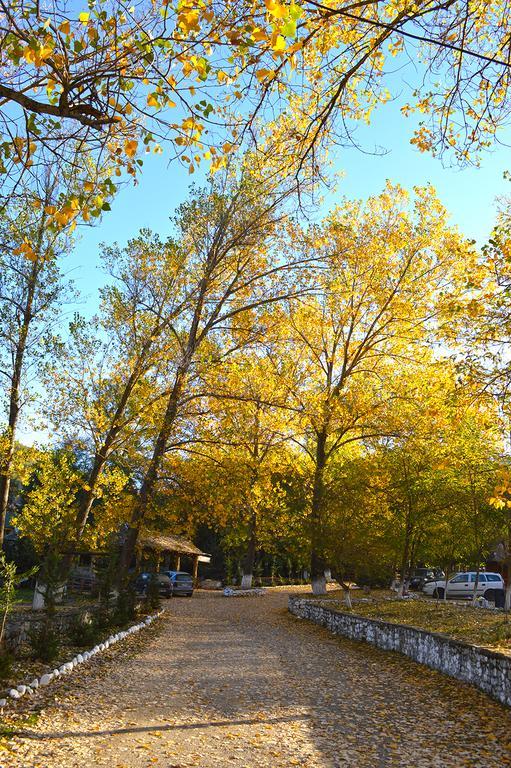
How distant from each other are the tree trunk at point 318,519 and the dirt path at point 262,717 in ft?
21.3

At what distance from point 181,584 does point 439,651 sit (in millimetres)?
23269

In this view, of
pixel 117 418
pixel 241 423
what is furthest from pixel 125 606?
pixel 241 423

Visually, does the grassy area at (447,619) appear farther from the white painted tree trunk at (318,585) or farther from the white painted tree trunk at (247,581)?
the white painted tree trunk at (247,581)

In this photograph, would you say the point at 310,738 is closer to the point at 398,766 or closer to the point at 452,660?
the point at 398,766

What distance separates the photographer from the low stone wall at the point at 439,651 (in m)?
7.93

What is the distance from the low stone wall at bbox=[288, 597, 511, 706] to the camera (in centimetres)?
793

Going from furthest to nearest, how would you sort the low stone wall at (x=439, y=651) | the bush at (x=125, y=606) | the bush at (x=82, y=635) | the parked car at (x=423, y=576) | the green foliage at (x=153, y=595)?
the parked car at (x=423, y=576)
the green foliage at (x=153, y=595)
the bush at (x=125, y=606)
the bush at (x=82, y=635)
the low stone wall at (x=439, y=651)

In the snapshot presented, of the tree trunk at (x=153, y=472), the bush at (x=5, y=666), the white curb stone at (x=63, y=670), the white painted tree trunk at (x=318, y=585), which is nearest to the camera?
the white curb stone at (x=63, y=670)

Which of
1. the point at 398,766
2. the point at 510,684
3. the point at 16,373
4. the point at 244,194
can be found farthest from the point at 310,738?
the point at 16,373

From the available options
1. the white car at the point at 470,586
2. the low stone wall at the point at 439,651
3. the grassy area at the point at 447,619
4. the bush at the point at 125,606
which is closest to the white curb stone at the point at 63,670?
the bush at the point at 125,606

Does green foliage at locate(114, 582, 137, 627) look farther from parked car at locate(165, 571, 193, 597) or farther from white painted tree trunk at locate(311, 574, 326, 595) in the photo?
parked car at locate(165, 571, 193, 597)

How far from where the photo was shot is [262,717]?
6895mm

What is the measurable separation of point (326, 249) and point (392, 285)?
158 inches

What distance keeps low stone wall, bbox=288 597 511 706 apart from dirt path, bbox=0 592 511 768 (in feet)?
0.66
